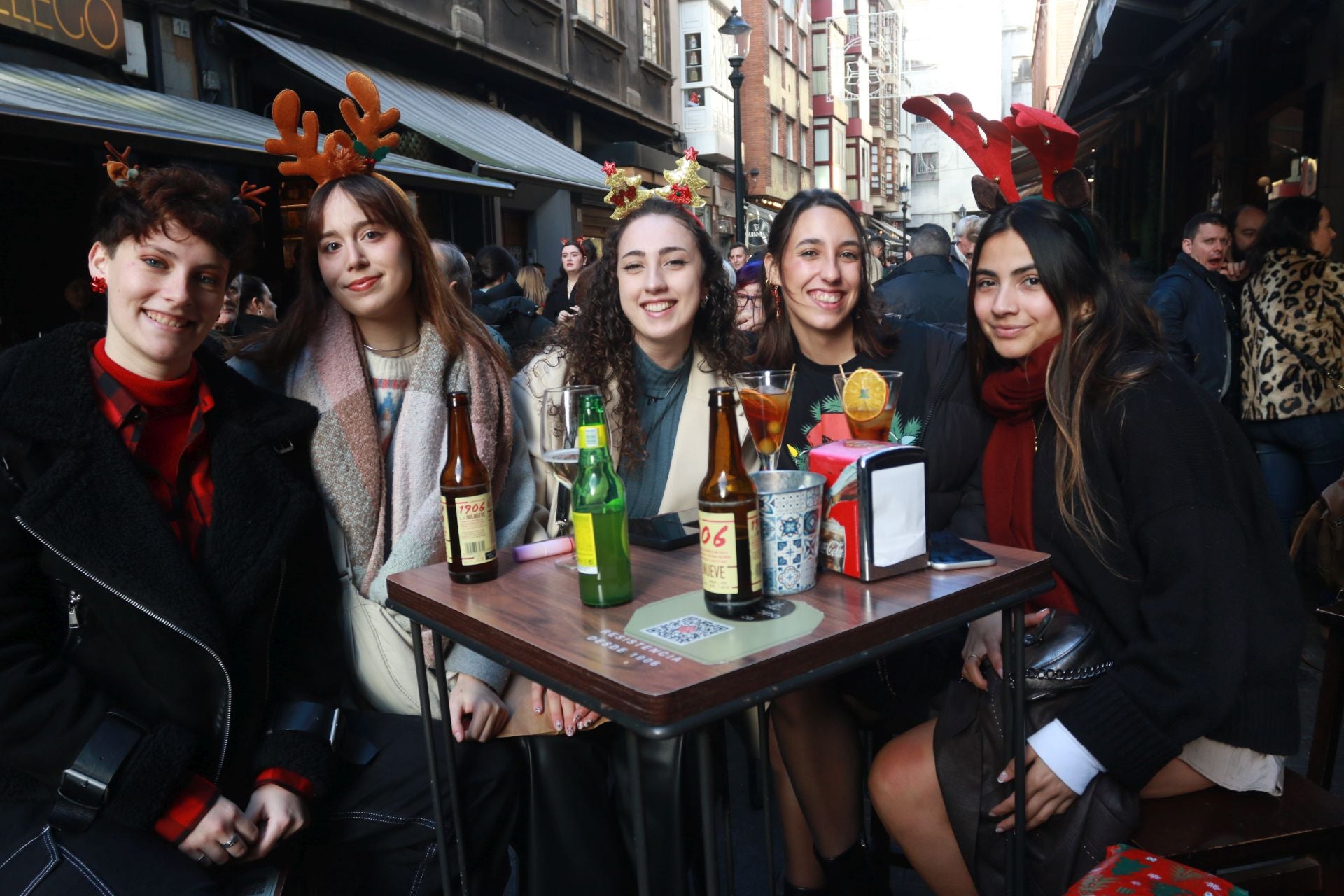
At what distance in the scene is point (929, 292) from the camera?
5.07 m

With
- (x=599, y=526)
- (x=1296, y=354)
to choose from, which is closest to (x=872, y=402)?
(x=599, y=526)

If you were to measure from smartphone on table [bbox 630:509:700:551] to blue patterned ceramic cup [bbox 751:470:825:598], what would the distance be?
0.32 m

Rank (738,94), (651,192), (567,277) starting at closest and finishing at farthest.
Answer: (651,192), (567,277), (738,94)

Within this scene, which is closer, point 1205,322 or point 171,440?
point 171,440

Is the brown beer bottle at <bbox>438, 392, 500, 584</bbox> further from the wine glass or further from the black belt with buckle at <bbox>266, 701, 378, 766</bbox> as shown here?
the black belt with buckle at <bbox>266, 701, 378, 766</bbox>

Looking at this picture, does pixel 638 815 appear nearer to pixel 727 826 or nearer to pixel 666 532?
pixel 666 532

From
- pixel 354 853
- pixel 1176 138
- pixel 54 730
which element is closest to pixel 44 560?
pixel 54 730

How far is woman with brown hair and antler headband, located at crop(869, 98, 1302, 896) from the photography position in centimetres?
162

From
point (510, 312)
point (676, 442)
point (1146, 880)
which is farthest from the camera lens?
point (510, 312)

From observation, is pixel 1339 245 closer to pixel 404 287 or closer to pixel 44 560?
pixel 404 287

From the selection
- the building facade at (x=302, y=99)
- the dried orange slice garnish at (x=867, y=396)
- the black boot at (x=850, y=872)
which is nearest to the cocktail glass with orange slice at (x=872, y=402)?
the dried orange slice garnish at (x=867, y=396)

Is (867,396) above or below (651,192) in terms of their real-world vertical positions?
below

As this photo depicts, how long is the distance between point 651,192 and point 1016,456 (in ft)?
4.64

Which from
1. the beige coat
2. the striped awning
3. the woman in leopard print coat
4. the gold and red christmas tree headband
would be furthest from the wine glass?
the woman in leopard print coat
